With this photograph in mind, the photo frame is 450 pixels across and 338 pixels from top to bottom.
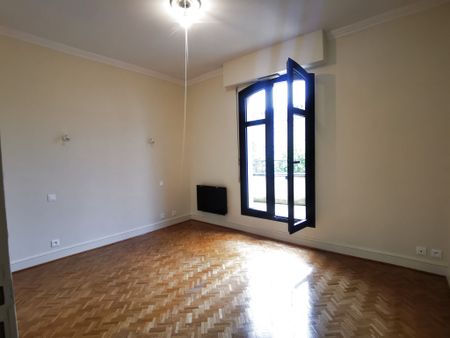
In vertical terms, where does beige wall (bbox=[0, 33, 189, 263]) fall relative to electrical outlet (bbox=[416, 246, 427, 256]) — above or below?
above

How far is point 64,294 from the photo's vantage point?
2701 millimetres

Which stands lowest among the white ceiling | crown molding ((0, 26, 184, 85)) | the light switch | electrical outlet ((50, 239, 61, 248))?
electrical outlet ((50, 239, 61, 248))

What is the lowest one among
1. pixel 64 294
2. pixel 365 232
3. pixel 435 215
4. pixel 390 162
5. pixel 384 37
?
pixel 64 294

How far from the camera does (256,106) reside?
4.48 meters

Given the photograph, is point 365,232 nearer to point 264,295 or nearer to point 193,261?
point 264,295

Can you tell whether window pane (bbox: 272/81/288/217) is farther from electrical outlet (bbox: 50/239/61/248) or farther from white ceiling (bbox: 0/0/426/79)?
electrical outlet (bbox: 50/239/61/248)

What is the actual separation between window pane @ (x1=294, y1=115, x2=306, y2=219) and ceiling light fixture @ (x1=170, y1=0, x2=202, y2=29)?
2.00 meters

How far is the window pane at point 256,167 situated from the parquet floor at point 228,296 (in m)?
1.05

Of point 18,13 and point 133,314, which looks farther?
point 18,13

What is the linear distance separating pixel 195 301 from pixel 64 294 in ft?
4.93

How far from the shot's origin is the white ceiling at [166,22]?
2.83m

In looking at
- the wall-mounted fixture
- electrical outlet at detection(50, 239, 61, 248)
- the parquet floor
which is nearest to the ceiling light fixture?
the wall-mounted fixture

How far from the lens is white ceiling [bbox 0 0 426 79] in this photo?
9.27ft

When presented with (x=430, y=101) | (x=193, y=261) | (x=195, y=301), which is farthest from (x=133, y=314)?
(x=430, y=101)
